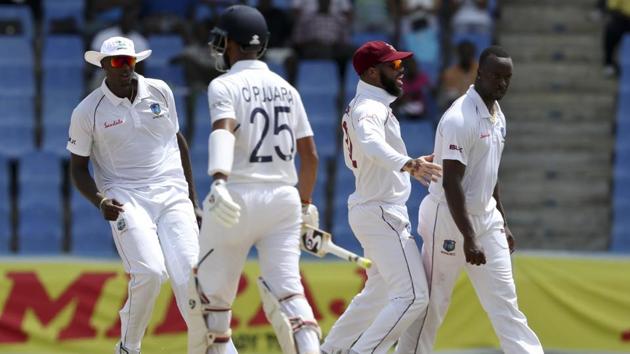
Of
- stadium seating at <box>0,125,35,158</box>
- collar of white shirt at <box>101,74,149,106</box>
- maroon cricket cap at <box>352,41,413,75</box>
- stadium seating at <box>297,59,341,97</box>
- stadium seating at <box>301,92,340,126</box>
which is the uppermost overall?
maroon cricket cap at <box>352,41,413,75</box>

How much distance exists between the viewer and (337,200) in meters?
14.2

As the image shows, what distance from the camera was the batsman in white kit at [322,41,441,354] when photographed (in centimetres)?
816

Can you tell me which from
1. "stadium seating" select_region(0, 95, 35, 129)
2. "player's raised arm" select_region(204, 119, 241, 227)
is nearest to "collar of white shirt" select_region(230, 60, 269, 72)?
"player's raised arm" select_region(204, 119, 241, 227)

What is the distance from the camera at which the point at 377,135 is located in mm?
8047

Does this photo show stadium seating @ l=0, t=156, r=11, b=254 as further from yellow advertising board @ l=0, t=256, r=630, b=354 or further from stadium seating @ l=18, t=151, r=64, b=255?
yellow advertising board @ l=0, t=256, r=630, b=354

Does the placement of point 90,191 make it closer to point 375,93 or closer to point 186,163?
point 186,163

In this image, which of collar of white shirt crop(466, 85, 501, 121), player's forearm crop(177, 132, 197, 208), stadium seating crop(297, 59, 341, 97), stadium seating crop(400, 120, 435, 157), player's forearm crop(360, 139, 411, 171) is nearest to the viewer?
player's forearm crop(360, 139, 411, 171)

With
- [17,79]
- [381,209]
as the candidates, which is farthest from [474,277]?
[17,79]

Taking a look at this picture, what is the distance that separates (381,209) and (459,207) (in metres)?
0.68

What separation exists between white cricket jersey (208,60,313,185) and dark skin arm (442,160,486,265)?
1.24 metres

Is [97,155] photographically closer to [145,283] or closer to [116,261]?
[145,283]

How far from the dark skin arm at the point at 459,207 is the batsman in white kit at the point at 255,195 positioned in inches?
46.7

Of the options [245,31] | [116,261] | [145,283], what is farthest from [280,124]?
[116,261]

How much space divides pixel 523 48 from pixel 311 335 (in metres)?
9.91
